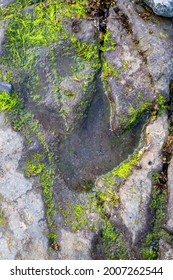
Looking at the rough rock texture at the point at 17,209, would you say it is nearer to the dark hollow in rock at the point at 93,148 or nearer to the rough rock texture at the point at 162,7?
the dark hollow in rock at the point at 93,148

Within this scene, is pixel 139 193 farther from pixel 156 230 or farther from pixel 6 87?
pixel 6 87

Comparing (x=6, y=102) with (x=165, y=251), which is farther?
(x=6, y=102)

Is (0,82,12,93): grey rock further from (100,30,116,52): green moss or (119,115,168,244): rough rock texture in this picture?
(119,115,168,244): rough rock texture

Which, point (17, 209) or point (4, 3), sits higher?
point (4, 3)

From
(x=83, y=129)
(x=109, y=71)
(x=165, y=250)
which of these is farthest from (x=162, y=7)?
(x=165, y=250)

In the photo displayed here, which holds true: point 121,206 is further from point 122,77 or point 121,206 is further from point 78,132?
point 122,77

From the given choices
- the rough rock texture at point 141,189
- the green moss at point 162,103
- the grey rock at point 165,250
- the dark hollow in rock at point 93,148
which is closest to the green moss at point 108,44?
the dark hollow in rock at point 93,148

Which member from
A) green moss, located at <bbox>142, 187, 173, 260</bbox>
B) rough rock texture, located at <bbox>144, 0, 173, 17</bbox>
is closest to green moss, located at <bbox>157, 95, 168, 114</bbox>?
green moss, located at <bbox>142, 187, 173, 260</bbox>
